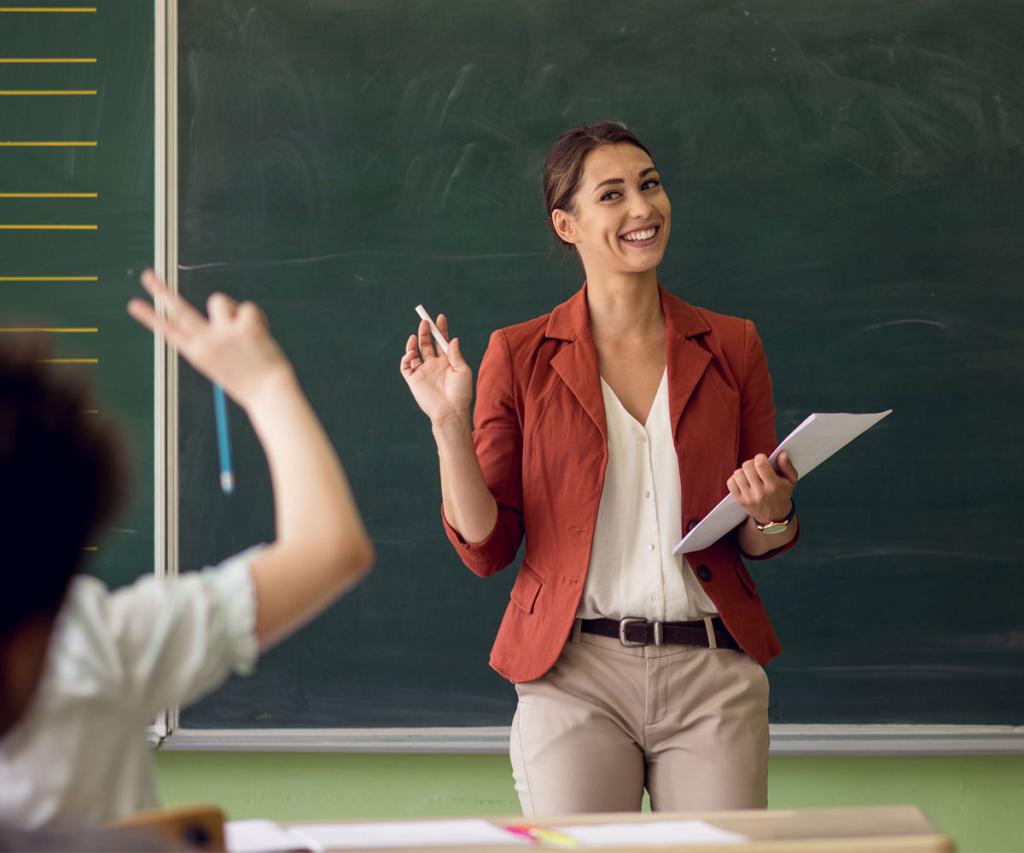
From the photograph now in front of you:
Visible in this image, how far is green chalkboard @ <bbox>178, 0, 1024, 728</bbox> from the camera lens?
3043mm

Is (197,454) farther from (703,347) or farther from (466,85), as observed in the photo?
(703,347)

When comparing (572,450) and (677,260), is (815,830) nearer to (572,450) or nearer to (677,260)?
(572,450)

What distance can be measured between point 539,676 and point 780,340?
1.26 m

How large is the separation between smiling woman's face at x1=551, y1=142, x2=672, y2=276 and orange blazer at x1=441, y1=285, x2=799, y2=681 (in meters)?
0.12

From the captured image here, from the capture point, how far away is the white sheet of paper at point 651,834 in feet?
4.83

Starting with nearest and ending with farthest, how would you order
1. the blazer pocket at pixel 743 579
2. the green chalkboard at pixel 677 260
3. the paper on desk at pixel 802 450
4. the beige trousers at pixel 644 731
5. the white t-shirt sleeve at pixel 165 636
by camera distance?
the white t-shirt sleeve at pixel 165 636 < the paper on desk at pixel 802 450 < the beige trousers at pixel 644 731 < the blazer pocket at pixel 743 579 < the green chalkboard at pixel 677 260

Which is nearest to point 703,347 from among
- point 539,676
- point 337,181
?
point 539,676

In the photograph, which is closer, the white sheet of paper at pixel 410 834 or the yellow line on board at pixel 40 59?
the white sheet of paper at pixel 410 834

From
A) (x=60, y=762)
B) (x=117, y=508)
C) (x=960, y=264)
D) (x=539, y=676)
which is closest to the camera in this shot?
(x=117, y=508)

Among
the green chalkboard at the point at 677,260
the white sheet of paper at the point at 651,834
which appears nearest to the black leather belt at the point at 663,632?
the white sheet of paper at the point at 651,834

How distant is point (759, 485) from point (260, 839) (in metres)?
1.00

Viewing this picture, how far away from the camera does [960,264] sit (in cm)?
304

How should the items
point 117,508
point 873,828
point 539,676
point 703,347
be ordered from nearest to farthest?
point 117,508 → point 873,828 → point 539,676 → point 703,347

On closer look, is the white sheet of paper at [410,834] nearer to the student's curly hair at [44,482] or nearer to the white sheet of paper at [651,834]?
the white sheet of paper at [651,834]
